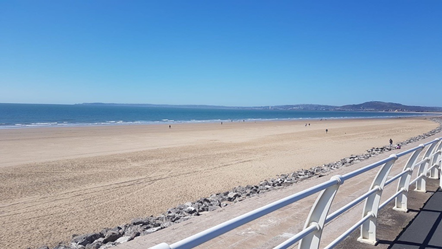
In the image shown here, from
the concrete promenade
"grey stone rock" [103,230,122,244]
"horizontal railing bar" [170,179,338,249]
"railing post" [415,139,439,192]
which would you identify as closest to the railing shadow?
the concrete promenade

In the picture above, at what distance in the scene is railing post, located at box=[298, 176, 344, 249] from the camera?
2.40m

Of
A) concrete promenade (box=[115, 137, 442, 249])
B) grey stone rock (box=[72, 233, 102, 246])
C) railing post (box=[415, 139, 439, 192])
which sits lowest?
grey stone rock (box=[72, 233, 102, 246])

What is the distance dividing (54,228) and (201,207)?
3.35 meters

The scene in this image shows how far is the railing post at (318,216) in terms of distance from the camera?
7.88ft

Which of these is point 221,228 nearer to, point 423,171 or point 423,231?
point 423,231

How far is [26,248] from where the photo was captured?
5793 mm

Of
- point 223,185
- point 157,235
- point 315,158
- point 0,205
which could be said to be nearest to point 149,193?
point 223,185

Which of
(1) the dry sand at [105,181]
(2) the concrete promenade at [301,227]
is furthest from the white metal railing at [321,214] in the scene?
(1) the dry sand at [105,181]

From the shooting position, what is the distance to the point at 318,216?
7.97 ft

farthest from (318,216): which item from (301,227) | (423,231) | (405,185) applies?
(405,185)

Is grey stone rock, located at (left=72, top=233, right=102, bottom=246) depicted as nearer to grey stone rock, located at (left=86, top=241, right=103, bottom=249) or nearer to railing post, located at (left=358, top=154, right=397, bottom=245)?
grey stone rock, located at (left=86, top=241, right=103, bottom=249)

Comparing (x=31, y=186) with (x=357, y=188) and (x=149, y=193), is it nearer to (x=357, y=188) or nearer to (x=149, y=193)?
(x=149, y=193)

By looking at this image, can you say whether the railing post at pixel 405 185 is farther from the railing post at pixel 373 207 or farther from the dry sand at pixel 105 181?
the dry sand at pixel 105 181

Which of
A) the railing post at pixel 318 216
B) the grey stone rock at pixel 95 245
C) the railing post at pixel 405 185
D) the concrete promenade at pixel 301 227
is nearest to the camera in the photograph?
the railing post at pixel 318 216
